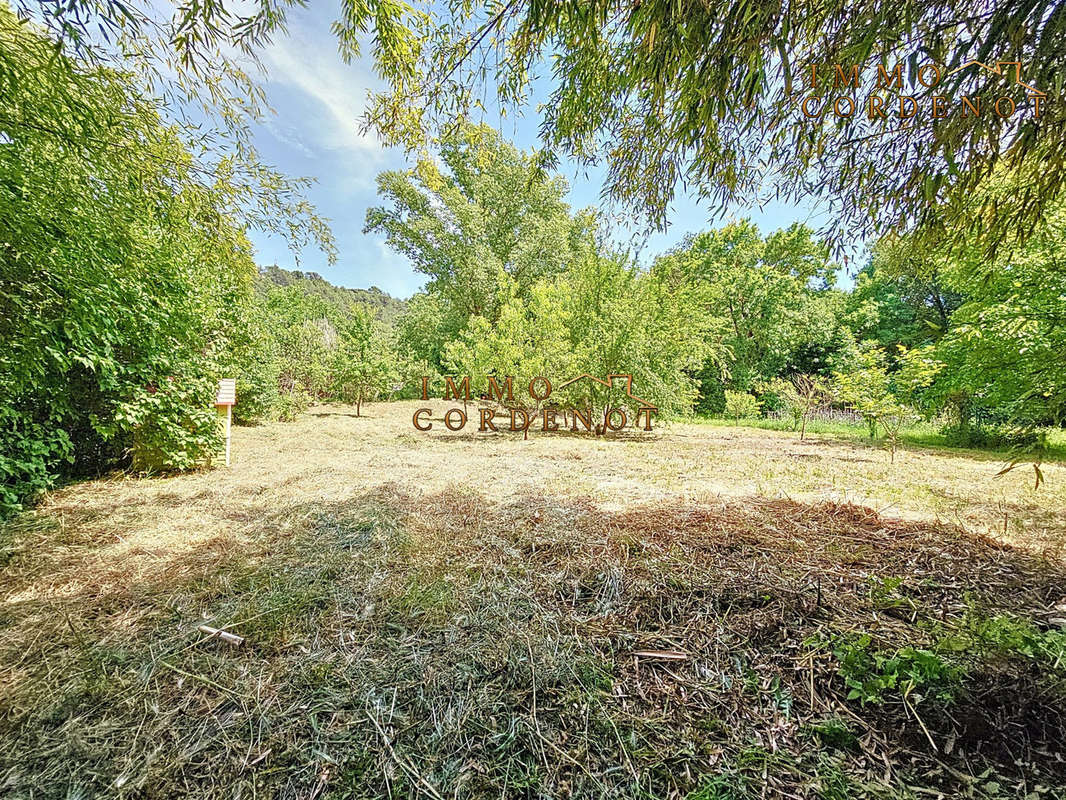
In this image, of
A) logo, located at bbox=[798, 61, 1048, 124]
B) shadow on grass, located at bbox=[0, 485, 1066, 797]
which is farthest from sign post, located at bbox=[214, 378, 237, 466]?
logo, located at bbox=[798, 61, 1048, 124]

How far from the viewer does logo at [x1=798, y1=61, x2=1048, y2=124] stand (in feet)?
5.15

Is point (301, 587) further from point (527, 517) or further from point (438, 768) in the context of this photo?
point (527, 517)

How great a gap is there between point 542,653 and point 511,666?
0.13 meters

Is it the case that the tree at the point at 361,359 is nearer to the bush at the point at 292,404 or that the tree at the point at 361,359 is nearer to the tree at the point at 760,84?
the bush at the point at 292,404

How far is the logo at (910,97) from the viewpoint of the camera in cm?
157

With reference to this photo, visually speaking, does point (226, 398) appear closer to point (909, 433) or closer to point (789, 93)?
point (789, 93)

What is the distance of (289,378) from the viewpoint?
38.0ft

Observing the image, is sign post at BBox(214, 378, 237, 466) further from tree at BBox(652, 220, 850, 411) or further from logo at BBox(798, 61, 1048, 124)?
tree at BBox(652, 220, 850, 411)

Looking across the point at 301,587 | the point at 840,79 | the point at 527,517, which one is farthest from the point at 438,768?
→ the point at 840,79

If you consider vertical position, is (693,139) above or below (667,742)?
above

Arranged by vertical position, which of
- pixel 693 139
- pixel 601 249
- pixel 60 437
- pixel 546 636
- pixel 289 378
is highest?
pixel 601 249

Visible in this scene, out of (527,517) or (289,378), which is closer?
(527,517)

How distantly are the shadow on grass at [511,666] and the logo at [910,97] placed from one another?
211 centimetres

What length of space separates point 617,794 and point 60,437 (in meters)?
4.86
